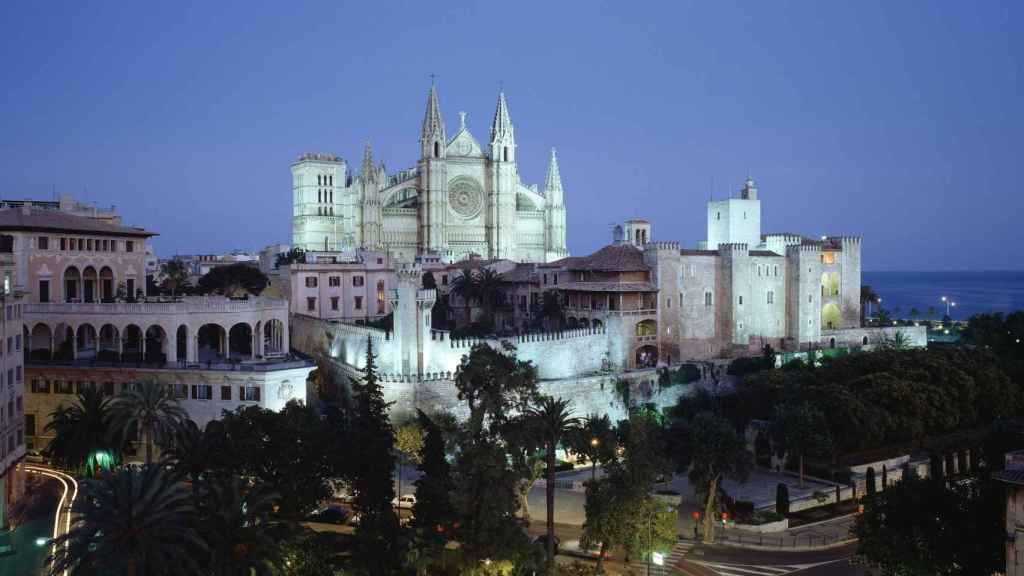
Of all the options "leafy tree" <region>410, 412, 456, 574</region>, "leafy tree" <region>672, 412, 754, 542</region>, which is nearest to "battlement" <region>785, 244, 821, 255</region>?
"leafy tree" <region>672, 412, 754, 542</region>

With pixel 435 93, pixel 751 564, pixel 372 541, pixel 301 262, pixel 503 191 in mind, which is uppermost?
pixel 435 93

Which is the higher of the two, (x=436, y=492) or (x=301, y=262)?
(x=301, y=262)

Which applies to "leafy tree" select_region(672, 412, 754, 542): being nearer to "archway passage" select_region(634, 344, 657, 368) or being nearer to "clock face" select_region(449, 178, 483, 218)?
"archway passage" select_region(634, 344, 657, 368)

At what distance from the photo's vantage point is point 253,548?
23156 millimetres

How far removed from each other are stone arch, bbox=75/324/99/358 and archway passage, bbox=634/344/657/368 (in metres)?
28.4

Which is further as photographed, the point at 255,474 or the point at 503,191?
the point at 503,191

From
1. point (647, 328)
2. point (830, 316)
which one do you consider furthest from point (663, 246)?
point (830, 316)

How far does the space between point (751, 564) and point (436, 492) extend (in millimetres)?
10278

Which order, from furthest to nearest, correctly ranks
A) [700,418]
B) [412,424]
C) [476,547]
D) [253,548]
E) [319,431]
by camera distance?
[412,424] → [700,418] → [319,431] → [476,547] → [253,548]

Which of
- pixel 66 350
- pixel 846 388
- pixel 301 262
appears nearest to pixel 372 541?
pixel 66 350

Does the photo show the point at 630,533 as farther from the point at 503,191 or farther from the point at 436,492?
the point at 503,191

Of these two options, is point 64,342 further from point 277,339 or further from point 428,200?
point 428,200

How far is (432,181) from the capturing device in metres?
87.9

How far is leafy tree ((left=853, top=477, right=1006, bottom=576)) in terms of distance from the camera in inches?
987
